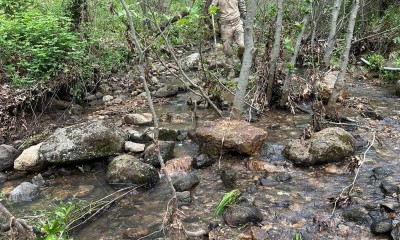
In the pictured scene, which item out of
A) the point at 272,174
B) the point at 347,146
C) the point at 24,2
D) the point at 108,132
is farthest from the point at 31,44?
the point at 347,146

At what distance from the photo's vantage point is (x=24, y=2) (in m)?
9.30

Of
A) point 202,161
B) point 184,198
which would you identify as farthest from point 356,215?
point 202,161

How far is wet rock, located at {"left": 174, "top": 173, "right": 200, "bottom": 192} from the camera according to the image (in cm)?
482

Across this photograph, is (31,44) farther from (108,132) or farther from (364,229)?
(364,229)

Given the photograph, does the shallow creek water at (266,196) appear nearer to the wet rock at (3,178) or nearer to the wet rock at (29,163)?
the wet rock at (3,178)

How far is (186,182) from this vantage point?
15.9 ft

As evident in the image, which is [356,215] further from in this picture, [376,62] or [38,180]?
[376,62]

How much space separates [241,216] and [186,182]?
3.55ft

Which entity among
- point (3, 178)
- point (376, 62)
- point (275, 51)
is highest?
point (275, 51)

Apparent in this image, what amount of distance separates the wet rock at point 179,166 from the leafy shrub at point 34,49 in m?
3.36

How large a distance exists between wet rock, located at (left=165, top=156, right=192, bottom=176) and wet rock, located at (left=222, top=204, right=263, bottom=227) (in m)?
1.36

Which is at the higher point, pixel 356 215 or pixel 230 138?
pixel 230 138

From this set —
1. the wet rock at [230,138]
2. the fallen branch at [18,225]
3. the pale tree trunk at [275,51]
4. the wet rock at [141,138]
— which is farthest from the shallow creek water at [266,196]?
the pale tree trunk at [275,51]

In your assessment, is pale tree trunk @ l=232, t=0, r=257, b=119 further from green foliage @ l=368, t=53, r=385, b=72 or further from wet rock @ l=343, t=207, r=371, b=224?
green foliage @ l=368, t=53, r=385, b=72
